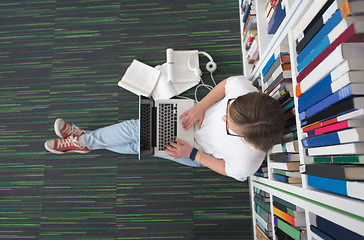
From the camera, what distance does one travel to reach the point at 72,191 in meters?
1.78

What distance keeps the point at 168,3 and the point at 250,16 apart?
→ 0.78 metres

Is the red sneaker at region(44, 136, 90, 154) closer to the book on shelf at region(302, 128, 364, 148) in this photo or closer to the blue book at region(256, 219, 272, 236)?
the blue book at region(256, 219, 272, 236)

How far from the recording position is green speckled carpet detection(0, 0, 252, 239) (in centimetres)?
174

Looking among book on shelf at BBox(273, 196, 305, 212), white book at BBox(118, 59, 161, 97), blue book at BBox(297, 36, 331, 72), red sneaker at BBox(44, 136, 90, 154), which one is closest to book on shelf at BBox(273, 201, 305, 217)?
book on shelf at BBox(273, 196, 305, 212)

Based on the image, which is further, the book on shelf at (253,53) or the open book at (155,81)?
the open book at (155,81)

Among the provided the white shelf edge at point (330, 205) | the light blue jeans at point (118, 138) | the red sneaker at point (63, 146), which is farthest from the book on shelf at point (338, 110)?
the red sneaker at point (63, 146)

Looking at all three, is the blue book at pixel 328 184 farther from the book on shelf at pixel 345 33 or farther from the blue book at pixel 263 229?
the blue book at pixel 263 229

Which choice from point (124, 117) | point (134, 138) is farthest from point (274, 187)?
point (124, 117)

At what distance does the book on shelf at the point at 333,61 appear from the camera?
0.58m

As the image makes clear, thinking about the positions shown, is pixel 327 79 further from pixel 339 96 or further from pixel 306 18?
pixel 306 18

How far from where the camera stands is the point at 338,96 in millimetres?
617

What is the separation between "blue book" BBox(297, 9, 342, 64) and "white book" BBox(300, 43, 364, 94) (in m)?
0.08

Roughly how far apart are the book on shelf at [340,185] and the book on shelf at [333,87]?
9.5 inches

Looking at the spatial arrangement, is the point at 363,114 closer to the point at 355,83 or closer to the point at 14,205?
the point at 355,83
